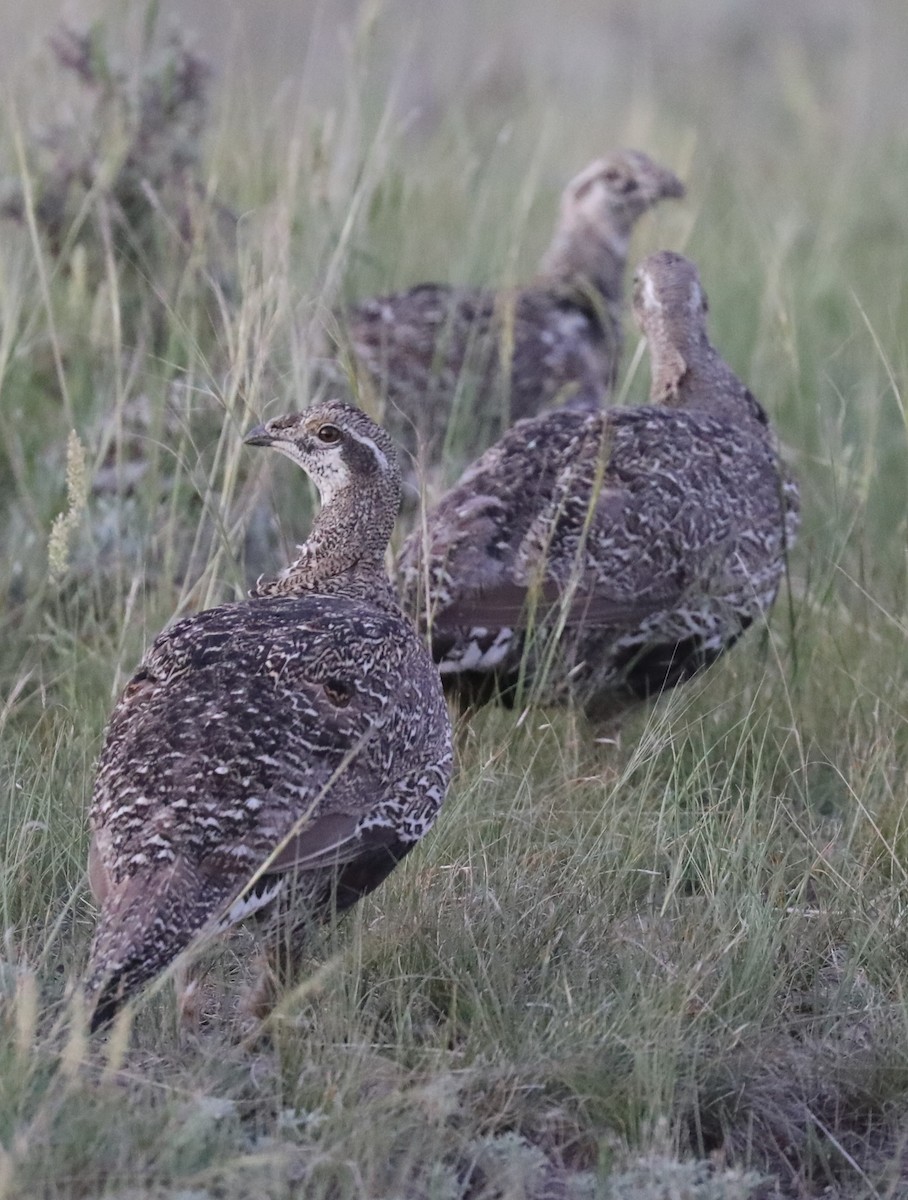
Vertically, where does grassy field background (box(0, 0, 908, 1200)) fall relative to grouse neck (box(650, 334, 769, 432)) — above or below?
below

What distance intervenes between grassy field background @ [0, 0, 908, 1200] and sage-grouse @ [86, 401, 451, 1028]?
0.20 meters

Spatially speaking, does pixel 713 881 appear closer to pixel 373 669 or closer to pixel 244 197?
pixel 373 669

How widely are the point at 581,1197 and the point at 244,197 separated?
4.37 metres

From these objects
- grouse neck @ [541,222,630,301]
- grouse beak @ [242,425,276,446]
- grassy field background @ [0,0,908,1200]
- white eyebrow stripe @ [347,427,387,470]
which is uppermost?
white eyebrow stripe @ [347,427,387,470]

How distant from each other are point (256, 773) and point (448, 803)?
103cm

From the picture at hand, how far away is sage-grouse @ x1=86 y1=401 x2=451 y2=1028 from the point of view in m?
3.19

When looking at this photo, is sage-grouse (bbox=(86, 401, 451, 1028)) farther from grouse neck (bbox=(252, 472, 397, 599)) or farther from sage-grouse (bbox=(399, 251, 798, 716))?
sage-grouse (bbox=(399, 251, 798, 716))

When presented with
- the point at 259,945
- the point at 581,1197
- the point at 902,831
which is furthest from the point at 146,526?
the point at 581,1197

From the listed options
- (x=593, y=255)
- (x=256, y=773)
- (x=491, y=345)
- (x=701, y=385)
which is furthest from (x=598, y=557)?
(x=593, y=255)

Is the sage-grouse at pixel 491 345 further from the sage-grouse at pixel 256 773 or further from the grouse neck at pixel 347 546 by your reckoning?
the sage-grouse at pixel 256 773

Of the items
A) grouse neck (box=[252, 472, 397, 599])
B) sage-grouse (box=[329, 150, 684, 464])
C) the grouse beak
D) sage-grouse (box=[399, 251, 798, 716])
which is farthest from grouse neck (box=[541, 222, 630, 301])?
grouse neck (box=[252, 472, 397, 599])

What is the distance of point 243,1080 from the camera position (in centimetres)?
316

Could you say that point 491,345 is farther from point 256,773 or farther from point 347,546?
point 256,773

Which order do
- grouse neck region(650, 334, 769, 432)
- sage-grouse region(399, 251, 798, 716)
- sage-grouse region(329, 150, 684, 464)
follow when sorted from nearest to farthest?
sage-grouse region(399, 251, 798, 716), grouse neck region(650, 334, 769, 432), sage-grouse region(329, 150, 684, 464)
